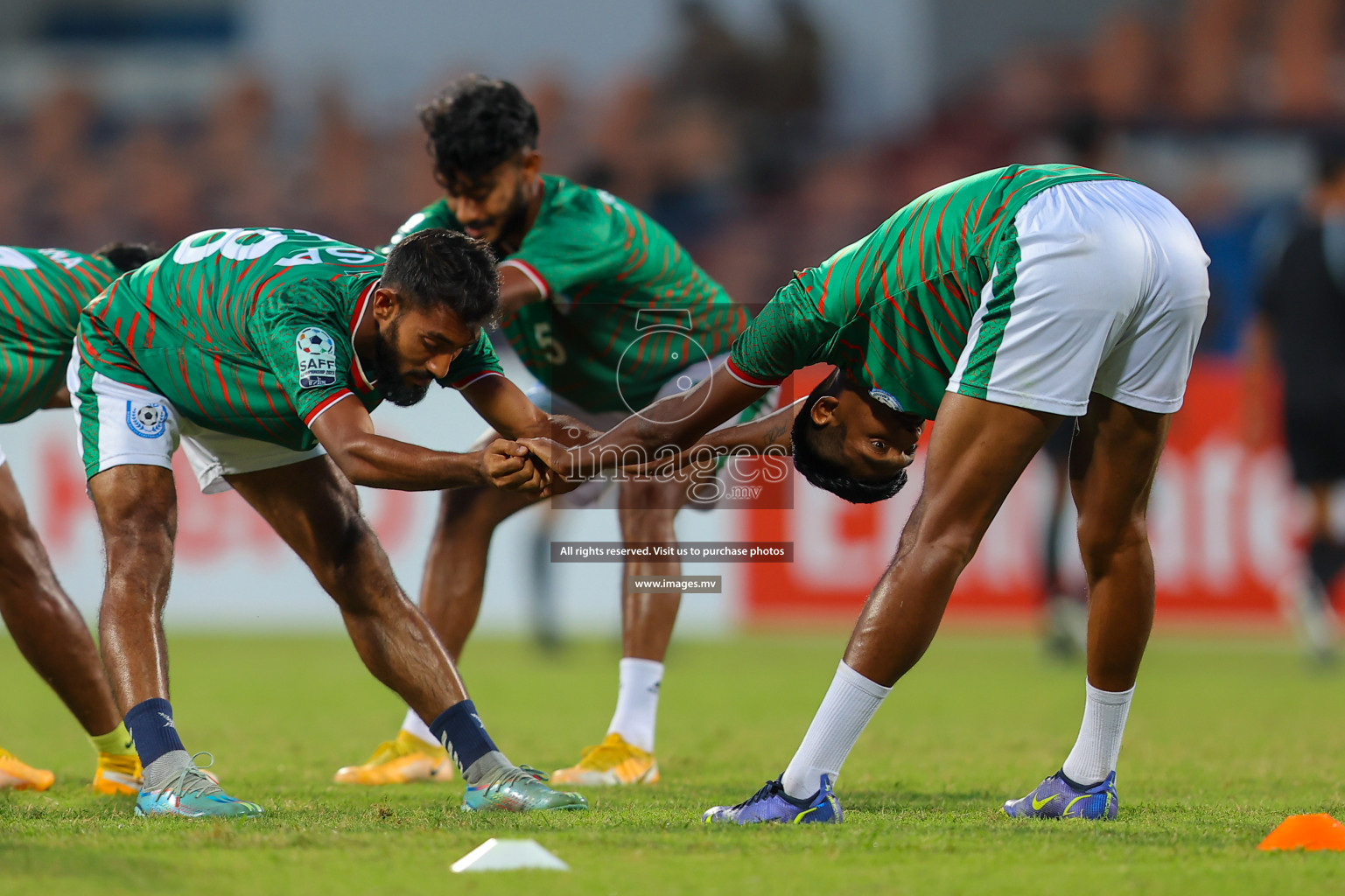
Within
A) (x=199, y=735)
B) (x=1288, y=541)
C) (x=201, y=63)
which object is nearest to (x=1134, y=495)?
(x=199, y=735)

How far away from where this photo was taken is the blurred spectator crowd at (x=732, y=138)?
14680mm

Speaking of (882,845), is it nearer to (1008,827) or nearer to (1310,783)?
(1008,827)

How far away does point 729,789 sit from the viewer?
484cm

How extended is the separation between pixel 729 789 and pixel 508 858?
168cm

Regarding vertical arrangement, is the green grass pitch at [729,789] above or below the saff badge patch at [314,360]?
below

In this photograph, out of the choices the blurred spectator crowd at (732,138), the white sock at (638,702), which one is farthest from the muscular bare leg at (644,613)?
the blurred spectator crowd at (732,138)

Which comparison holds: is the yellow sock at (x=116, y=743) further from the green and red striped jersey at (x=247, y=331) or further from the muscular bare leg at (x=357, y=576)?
the green and red striped jersey at (x=247, y=331)

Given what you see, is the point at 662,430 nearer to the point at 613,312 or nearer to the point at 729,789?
the point at 729,789

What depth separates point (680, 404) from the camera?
13.5ft

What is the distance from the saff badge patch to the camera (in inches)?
155

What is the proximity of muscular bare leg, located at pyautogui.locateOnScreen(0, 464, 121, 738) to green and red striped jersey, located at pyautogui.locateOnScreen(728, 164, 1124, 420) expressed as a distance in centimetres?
247

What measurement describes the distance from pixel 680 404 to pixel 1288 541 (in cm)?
792

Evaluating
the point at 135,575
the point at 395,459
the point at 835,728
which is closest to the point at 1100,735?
the point at 835,728

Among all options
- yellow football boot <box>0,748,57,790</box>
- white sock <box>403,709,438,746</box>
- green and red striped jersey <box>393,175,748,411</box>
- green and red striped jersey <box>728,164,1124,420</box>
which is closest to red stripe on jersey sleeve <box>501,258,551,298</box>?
green and red striped jersey <box>393,175,748,411</box>
